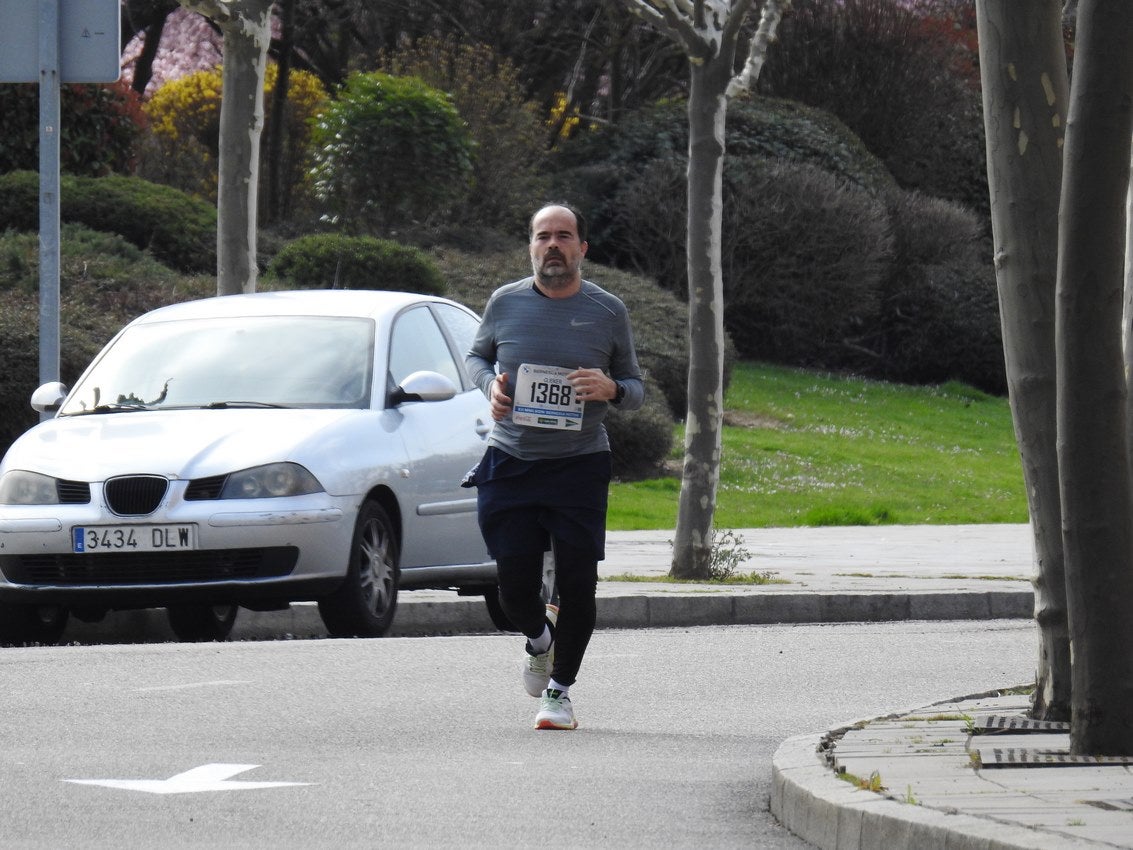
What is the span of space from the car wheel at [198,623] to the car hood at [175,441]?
105 centimetres

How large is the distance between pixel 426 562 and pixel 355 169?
17.7 m

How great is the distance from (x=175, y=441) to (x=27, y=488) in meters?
0.70

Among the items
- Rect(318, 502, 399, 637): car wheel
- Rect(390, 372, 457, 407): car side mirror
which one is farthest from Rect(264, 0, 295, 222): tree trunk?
Rect(318, 502, 399, 637): car wheel

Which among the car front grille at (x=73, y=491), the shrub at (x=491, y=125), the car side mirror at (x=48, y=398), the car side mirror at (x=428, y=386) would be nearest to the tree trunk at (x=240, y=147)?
the car side mirror at (x=48, y=398)

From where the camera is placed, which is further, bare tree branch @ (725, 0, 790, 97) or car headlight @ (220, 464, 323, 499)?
bare tree branch @ (725, 0, 790, 97)

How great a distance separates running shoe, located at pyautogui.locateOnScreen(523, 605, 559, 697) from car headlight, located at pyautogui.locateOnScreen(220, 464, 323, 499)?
89.5 inches

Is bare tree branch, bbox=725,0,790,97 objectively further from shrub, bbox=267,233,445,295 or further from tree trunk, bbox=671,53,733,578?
shrub, bbox=267,233,445,295

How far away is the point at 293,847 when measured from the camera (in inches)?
211

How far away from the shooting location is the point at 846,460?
2292 centimetres

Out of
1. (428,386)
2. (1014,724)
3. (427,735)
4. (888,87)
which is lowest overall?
(427,735)

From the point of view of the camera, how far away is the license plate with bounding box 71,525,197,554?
31.7ft

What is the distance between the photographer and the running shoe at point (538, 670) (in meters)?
7.85

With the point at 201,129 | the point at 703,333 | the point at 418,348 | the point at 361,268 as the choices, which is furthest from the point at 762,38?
the point at 201,129

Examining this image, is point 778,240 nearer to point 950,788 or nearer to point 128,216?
point 128,216
